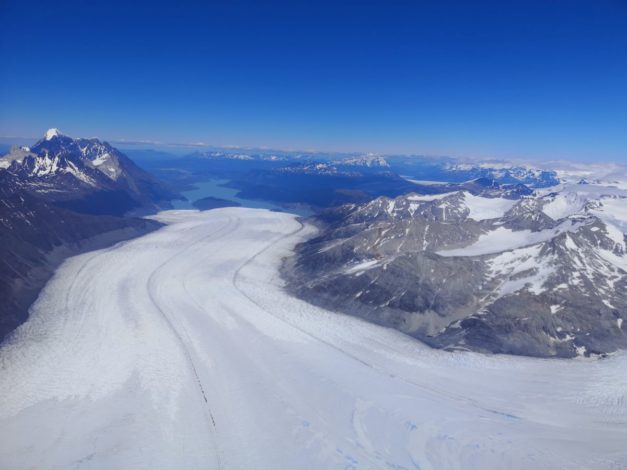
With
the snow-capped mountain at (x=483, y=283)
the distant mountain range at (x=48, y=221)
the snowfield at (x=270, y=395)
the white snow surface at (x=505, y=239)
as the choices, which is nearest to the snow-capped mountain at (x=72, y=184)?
the distant mountain range at (x=48, y=221)

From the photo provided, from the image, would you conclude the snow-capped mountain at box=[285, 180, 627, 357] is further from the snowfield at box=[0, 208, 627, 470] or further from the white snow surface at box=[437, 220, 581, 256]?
the snowfield at box=[0, 208, 627, 470]

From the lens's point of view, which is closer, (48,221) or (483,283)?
(483,283)

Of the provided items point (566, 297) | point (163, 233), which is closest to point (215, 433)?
point (566, 297)

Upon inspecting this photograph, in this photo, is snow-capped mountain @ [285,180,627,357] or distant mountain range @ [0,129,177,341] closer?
snow-capped mountain @ [285,180,627,357]

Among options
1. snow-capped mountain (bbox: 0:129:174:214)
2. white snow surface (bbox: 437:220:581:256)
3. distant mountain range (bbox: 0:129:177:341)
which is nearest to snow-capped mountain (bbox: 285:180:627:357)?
white snow surface (bbox: 437:220:581:256)

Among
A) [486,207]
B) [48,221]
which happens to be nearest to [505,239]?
[486,207]

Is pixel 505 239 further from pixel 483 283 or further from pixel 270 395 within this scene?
pixel 270 395
